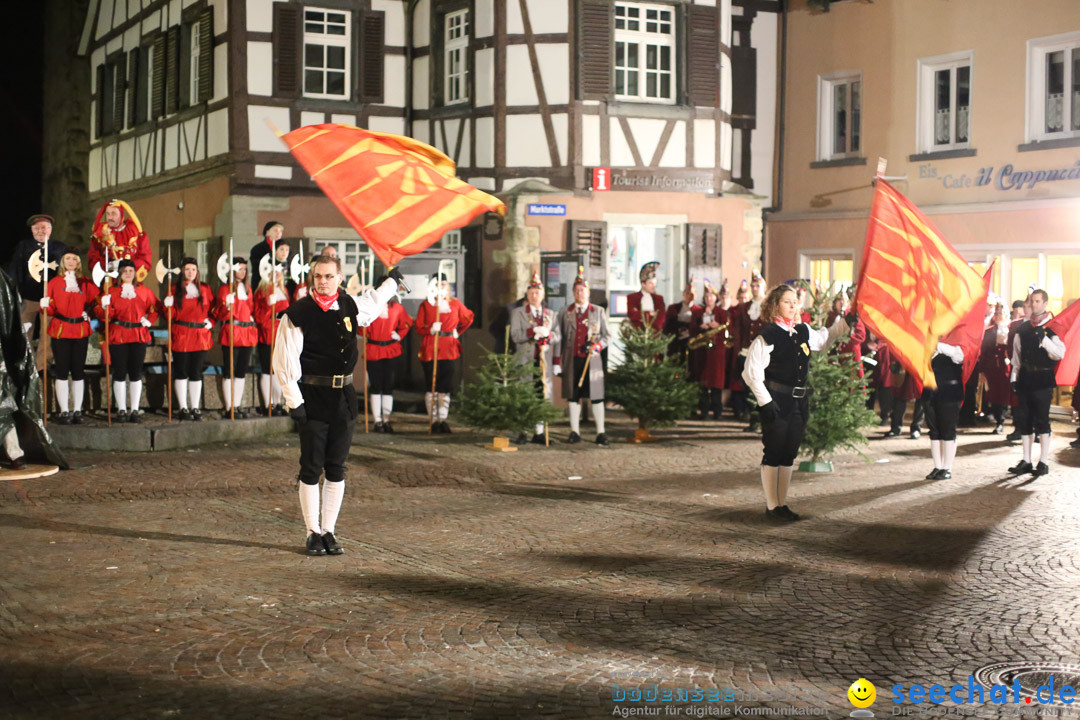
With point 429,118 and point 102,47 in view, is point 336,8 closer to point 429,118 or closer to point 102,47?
point 429,118

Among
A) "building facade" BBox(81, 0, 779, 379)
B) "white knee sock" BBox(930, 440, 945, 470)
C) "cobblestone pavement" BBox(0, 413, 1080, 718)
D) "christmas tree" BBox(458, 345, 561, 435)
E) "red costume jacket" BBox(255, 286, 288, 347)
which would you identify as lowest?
"cobblestone pavement" BBox(0, 413, 1080, 718)

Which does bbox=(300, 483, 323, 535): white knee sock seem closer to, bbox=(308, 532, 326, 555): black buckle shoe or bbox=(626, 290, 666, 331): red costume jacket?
bbox=(308, 532, 326, 555): black buckle shoe

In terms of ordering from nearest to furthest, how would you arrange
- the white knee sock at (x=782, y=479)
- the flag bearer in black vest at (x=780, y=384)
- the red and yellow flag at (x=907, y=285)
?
1. the flag bearer in black vest at (x=780, y=384)
2. the white knee sock at (x=782, y=479)
3. the red and yellow flag at (x=907, y=285)

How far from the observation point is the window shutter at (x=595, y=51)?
20734 mm

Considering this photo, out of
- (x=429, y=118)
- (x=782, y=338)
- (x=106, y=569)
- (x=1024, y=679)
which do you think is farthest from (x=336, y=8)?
(x=1024, y=679)

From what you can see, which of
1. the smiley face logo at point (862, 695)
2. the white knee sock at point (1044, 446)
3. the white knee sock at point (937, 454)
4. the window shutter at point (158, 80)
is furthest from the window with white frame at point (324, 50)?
the smiley face logo at point (862, 695)

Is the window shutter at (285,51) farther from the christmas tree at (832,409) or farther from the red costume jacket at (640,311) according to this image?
the christmas tree at (832,409)

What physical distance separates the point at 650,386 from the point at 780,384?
523 centimetres

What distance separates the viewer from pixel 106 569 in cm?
→ 838

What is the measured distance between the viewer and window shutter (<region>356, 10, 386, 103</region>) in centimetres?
2234

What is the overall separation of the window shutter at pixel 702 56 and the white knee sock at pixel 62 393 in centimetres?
1131

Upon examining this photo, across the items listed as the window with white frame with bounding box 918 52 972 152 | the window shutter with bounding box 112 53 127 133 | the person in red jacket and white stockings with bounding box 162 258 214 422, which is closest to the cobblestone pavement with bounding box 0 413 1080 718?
the person in red jacket and white stockings with bounding box 162 258 214 422

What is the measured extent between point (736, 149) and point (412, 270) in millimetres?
8093

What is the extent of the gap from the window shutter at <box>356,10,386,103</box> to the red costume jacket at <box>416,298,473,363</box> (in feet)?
23.9
